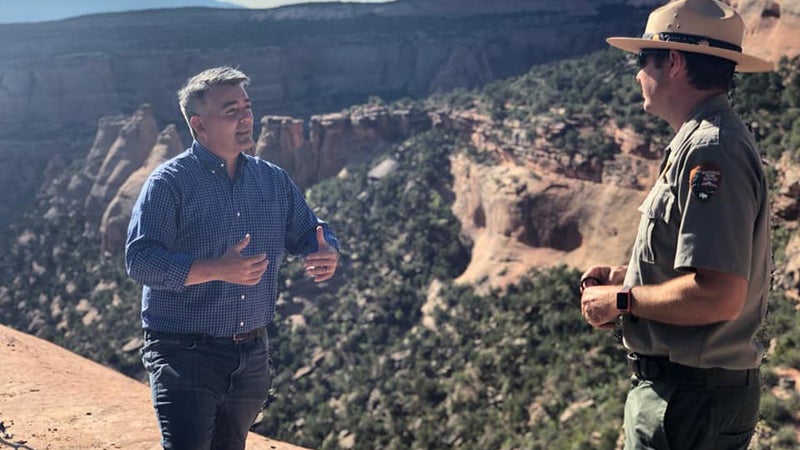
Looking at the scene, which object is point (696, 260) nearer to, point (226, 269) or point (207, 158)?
point (226, 269)

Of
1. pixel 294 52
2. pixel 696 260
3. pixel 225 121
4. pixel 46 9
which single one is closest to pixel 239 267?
pixel 225 121

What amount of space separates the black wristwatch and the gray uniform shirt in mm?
107

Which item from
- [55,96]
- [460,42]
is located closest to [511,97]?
[460,42]

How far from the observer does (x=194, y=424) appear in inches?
121

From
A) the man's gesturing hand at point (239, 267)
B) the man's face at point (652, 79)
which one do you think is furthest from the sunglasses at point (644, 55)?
the man's gesturing hand at point (239, 267)

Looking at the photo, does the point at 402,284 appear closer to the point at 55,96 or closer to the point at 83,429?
the point at 83,429

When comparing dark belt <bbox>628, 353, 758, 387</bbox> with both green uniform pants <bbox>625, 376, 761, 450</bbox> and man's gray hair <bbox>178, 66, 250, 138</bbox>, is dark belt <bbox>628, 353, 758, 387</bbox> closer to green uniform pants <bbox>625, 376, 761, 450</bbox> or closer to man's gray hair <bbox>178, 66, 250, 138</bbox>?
green uniform pants <bbox>625, 376, 761, 450</bbox>

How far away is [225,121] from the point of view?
3.44 m

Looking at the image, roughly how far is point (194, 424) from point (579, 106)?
21.5 metres

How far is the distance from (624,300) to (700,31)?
102 cm

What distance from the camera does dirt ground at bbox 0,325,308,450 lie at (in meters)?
4.73

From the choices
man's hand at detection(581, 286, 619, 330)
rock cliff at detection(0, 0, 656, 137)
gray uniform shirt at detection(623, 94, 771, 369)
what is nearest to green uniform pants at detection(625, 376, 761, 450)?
gray uniform shirt at detection(623, 94, 771, 369)

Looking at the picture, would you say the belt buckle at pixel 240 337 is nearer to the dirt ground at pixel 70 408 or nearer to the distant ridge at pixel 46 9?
the dirt ground at pixel 70 408

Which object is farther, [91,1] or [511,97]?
[91,1]
